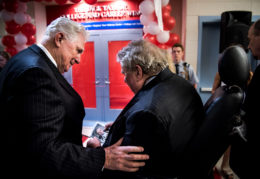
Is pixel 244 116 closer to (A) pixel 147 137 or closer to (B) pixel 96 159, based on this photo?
(A) pixel 147 137

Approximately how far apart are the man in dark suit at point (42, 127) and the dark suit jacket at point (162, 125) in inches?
2.5

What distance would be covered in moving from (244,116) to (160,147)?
0.69 m

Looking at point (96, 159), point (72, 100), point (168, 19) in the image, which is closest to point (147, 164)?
point (96, 159)

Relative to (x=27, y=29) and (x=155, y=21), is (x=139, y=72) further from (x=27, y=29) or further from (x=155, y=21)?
(x=27, y=29)

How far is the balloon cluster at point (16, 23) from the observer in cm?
322

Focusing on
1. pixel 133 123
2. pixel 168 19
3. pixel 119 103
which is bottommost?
pixel 119 103

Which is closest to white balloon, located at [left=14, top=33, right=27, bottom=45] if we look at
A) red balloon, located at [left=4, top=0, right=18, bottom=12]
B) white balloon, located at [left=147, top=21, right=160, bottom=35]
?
red balloon, located at [left=4, top=0, right=18, bottom=12]

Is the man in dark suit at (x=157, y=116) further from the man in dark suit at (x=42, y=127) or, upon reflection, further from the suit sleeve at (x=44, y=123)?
the suit sleeve at (x=44, y=123)

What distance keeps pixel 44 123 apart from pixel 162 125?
0.49 m

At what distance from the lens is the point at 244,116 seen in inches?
44.6

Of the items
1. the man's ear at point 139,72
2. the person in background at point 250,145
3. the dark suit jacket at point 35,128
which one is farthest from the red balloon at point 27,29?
the person in background at point 250,145

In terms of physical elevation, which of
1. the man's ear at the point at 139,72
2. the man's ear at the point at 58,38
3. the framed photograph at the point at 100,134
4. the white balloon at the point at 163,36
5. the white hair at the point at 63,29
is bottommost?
the framed photograph at the point at 100,134

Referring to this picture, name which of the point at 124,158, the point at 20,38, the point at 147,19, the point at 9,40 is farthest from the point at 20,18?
the point at 124,158

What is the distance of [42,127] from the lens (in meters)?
0.70
